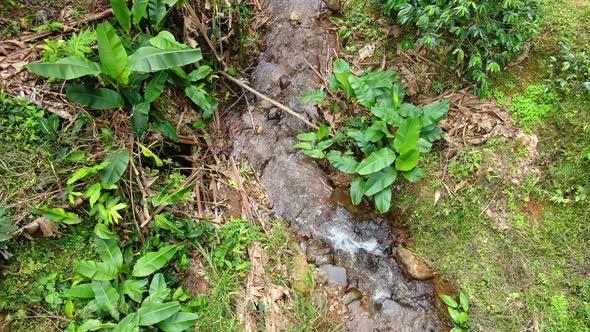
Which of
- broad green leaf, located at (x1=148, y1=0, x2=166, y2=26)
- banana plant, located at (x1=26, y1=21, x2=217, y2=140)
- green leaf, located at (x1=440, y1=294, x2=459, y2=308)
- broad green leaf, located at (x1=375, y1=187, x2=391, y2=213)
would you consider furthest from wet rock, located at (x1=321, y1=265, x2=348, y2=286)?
broad green leaf, located at (x1=148, y1=0, x2=166, y2=26)

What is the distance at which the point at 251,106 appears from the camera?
4426 millimetres

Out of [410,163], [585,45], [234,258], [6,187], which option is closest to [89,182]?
[6,187]

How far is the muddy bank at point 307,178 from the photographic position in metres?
3.48

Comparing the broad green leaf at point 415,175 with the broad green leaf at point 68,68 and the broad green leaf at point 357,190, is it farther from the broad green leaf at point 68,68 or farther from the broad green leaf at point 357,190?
the broad green leaf at point 68,68

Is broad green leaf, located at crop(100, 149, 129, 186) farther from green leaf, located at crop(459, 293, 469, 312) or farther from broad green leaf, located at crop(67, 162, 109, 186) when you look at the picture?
green leaf, located at crop(459, 293, 469, 312)

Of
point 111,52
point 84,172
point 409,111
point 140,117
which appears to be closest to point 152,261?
point 84,172

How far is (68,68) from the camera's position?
279 cm

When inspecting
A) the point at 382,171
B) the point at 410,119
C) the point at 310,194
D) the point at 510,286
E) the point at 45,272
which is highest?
the point at 410,119

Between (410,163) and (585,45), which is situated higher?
(585,45)

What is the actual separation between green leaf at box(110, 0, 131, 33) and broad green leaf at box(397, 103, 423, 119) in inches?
103

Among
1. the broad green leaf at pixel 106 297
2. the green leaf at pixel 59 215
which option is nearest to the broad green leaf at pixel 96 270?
the broad green leaf at pixel 106 297

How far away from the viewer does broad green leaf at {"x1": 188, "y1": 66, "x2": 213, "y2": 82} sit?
3.71 metres

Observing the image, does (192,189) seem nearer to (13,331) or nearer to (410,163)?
(13,331)

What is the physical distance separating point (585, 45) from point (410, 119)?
1851 millimetres
